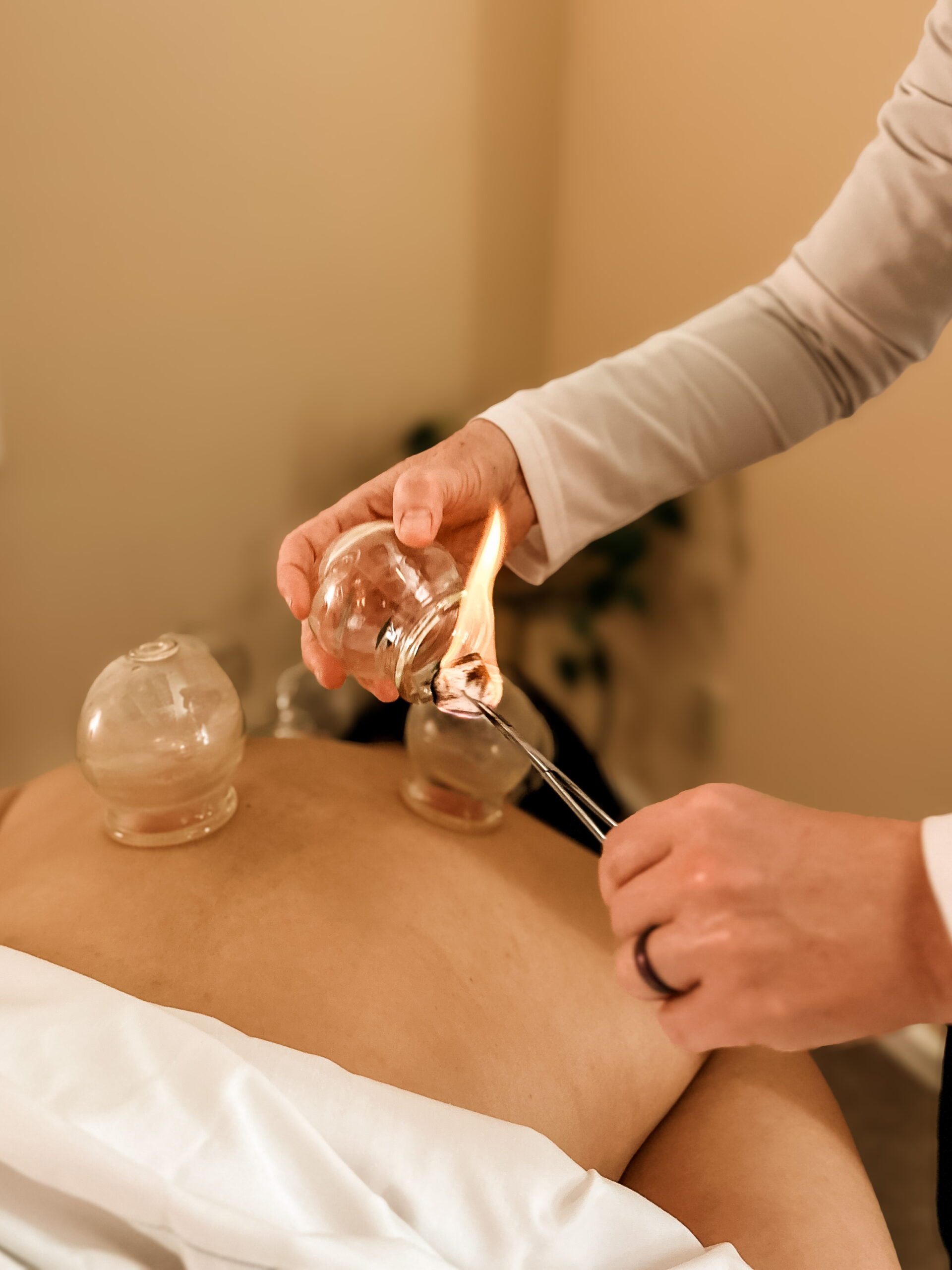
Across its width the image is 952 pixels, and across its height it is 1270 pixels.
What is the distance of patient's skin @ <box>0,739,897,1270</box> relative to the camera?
2.43ft

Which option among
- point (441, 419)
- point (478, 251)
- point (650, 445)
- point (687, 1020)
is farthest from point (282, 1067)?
point (478, 251)

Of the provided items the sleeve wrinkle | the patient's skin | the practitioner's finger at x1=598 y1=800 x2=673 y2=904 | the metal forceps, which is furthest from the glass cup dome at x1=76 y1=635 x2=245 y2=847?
the sleeve wrinkle

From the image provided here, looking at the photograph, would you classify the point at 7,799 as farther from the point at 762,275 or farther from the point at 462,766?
the point at 762,275

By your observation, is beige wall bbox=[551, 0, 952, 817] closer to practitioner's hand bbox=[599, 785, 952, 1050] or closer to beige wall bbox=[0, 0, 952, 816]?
beige wall bbox=[0, 0, 952, 816]

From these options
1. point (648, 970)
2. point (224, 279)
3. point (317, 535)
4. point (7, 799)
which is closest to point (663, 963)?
point (648, 970)

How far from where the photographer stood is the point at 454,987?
2.69 feet

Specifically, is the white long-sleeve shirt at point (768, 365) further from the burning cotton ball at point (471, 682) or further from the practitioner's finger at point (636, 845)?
the practitioner's finger at point (636, 845)

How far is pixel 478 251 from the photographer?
6.80ft

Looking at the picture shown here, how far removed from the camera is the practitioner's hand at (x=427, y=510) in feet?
2.53

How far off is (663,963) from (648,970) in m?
0.01

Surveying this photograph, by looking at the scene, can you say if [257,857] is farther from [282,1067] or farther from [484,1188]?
[484,1188]

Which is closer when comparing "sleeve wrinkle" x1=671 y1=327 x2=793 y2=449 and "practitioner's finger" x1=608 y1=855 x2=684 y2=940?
"practitioner's finger" x1=608 y1=855 x2=684 y2=940

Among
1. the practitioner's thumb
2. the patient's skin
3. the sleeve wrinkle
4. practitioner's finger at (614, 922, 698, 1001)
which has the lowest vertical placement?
the patient's skin

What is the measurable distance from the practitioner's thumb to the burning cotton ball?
0.37ft
